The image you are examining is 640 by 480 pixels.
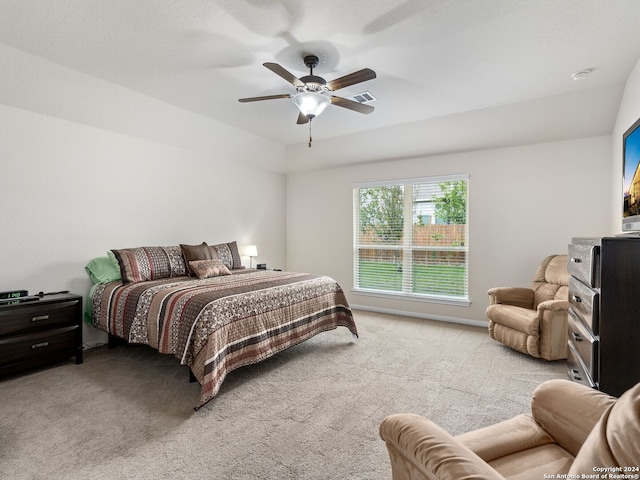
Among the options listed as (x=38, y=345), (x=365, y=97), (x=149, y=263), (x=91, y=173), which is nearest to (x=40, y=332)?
(x=38, y=345)

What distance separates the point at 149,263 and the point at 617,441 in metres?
4.10

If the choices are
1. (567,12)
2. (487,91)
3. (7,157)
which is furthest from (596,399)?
(7,157)

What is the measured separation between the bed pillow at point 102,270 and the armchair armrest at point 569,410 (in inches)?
158

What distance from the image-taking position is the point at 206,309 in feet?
8.64

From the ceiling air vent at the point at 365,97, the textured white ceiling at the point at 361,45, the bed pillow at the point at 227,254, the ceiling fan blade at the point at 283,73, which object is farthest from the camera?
the bed pillow at the point at 227,254

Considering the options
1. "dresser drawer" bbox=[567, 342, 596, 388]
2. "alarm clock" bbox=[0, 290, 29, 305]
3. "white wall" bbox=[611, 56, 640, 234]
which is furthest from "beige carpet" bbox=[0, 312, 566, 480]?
"white wall" bbox=[611, 56, 640, 234]

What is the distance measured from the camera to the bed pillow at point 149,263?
12.0 feet

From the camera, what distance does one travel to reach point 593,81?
10.4 feet

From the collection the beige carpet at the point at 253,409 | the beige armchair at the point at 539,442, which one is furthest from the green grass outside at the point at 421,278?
the beige armchair at the point at 539,442

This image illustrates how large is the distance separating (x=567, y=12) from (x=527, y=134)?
84.0 inches

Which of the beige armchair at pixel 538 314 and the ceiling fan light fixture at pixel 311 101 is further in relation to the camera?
the beige armchair at pixel 538 314

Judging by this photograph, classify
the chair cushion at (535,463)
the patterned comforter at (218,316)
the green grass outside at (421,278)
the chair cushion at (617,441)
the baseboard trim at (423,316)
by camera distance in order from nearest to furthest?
the chair cushion at (617,441) → the chair cushion at (535,463) → the patterned comforter at (218,316) → the baseboard trim at (423,316) → the green grass outside at (421,278)

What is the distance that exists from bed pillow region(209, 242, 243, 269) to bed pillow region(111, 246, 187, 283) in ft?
1.58

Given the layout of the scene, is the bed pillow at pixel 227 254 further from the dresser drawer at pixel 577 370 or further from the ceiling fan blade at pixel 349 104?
the dresser drawer at pixel 577 370
